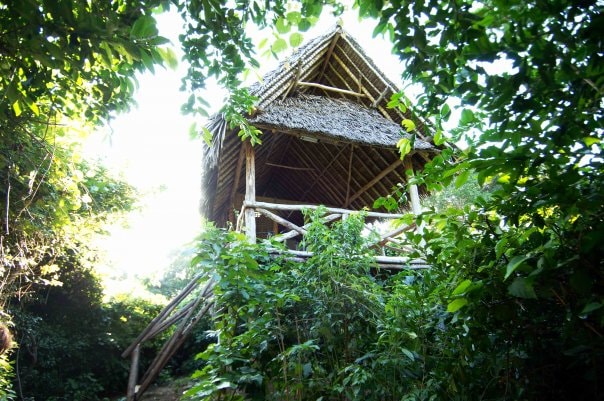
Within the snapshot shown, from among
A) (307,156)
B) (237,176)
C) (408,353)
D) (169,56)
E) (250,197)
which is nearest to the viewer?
(169,56)

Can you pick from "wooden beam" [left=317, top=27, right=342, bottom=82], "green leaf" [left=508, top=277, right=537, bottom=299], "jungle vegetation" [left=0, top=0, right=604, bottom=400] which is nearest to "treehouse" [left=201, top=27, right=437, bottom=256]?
"wooden beam" [left=317, top=27, right=342, bottom=82]

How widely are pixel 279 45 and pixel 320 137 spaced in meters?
3.78

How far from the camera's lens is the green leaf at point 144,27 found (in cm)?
116

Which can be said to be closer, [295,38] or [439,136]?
[439,136]

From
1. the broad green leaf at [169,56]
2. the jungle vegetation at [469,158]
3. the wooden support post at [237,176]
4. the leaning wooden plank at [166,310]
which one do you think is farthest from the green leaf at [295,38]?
the leaning wooden plank at [166,310]

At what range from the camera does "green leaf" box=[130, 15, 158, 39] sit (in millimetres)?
1162

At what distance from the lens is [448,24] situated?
1.17 m

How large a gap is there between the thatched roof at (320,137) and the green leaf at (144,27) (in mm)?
3344

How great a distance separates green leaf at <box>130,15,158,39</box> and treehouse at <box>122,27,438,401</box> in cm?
304

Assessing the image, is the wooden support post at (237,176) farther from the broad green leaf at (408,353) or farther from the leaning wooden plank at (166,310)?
the broad green leaf at (408,353)

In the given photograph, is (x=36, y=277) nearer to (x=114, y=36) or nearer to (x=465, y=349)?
(x=114, y=36)

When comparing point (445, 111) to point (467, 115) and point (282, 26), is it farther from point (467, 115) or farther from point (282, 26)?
point (282, 26)

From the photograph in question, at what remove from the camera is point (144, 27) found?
3.84ft

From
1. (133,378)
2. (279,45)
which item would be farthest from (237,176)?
(279,45)
